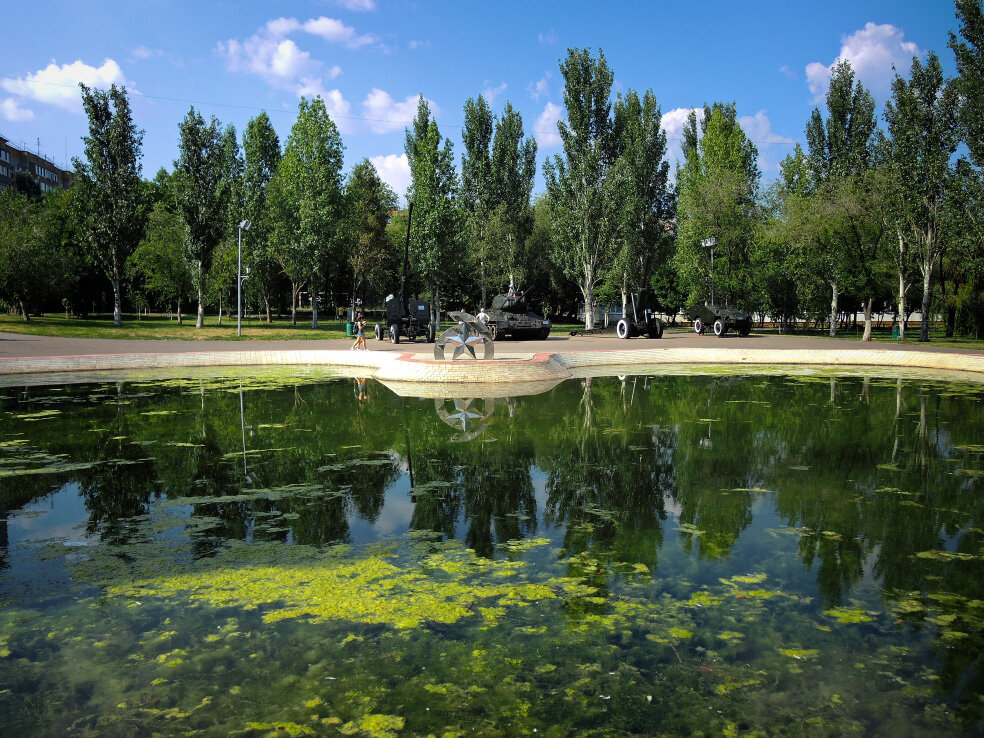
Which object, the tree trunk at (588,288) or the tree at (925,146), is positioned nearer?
the tree at (925,146)

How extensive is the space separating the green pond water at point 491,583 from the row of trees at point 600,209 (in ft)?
81.2

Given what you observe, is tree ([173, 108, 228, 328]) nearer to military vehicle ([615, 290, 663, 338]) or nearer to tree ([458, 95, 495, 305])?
tree ([458, 95, 495, 305])

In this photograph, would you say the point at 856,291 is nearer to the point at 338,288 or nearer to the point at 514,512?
the point at 514,512

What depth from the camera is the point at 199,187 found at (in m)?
36.2

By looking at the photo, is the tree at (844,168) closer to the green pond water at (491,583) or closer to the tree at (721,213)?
the tree at (721,213)

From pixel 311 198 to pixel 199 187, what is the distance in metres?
5.97

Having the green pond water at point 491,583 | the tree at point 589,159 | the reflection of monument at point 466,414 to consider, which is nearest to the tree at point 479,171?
the tree at point 589,159

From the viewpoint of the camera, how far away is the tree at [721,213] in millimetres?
39906

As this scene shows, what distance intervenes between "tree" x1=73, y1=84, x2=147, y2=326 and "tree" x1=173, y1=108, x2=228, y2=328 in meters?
2.40

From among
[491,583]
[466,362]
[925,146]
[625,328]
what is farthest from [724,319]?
[491,583]

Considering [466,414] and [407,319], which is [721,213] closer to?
[407,319]

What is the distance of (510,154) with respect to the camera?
44031mm

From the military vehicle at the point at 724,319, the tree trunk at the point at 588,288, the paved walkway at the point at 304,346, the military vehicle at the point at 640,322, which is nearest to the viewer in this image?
the paved walkway at the point at 304,346

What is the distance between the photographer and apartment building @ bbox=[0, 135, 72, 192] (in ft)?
257
